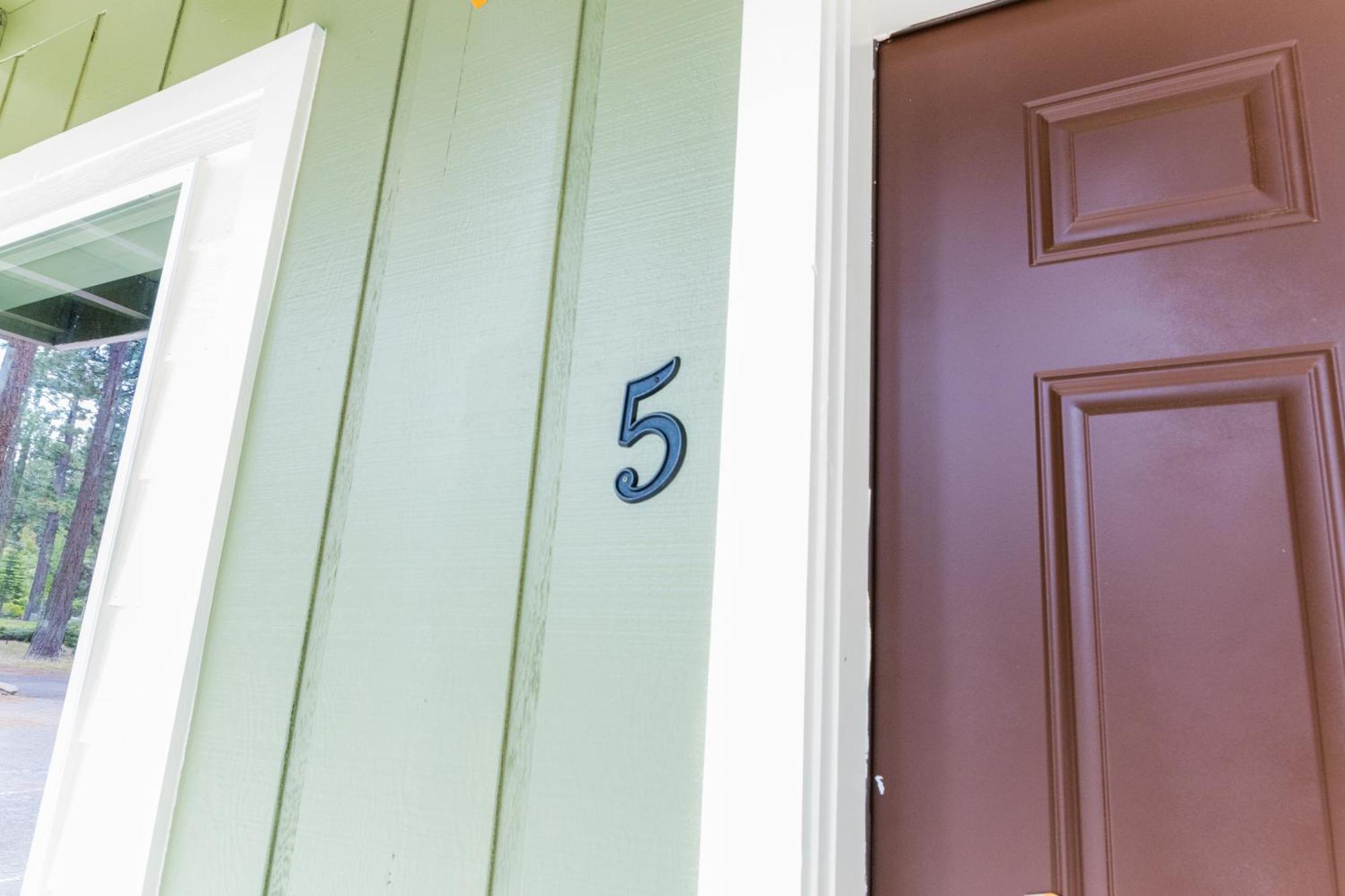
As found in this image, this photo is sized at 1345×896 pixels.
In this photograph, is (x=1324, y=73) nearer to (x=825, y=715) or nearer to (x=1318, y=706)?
(x=1318, y=706)

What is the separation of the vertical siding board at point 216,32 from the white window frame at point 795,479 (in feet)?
3.04

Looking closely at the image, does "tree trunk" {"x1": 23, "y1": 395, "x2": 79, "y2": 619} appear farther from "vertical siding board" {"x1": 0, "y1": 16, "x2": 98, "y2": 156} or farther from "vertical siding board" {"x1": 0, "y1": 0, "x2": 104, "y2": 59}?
"vertical siding board" {"x1": 0, "y1": 0, "x2": 104, "y2": 59}

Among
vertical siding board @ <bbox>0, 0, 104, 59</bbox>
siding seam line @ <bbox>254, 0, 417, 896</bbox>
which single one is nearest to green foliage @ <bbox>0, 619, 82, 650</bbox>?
siding seam line @ <bbox>254, 0, 417, 896</bbox>

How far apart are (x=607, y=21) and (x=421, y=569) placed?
0.69 meters

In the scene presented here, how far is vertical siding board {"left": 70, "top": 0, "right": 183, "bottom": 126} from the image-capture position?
60.2 inches

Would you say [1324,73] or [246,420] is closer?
[1324,73]

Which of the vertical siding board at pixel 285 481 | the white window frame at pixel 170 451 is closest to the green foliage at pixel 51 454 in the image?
the white window frame at pixel 170 451

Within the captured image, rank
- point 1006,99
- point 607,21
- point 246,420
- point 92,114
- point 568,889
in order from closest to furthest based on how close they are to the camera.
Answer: point 568,889, point 1006,99, point 607,21, point 246,420, point 92,114

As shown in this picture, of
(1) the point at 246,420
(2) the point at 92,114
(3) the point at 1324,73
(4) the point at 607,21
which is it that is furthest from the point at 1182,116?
(2) the point at 92,114

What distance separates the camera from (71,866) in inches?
42.3

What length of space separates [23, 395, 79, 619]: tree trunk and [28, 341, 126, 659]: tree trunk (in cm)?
4

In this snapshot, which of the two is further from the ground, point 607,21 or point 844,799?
point 607,21

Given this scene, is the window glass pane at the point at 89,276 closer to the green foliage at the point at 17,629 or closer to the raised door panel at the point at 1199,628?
the green foliage at the point at 17,629

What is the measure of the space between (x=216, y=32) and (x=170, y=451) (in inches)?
29.6
